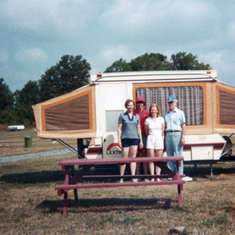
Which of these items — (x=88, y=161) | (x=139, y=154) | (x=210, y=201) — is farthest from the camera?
(x=139, y=154)

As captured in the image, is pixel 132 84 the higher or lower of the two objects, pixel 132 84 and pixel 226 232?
the higher

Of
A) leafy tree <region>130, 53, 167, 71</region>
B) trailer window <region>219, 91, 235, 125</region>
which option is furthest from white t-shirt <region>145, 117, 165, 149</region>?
leafy tree <region>130, 53, 167, 71</region>

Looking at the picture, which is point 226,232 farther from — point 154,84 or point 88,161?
point 154,84

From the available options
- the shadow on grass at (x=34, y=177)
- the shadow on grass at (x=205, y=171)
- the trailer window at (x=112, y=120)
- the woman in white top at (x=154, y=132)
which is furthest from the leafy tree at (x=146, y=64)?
the woman in white top at (x=154, y=132)

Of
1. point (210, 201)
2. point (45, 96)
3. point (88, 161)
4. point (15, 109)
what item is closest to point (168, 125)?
point (210, 201)

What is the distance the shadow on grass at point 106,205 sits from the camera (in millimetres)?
6027

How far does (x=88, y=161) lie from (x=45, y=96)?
69.0 m

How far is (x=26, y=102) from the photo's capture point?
96.3 m

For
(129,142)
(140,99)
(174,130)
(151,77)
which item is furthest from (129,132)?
(151,77)

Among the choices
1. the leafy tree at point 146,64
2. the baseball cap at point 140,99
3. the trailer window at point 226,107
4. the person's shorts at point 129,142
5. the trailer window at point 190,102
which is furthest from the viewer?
the leafy tree at point 146,64

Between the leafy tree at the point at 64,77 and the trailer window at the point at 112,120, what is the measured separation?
64.1 metres

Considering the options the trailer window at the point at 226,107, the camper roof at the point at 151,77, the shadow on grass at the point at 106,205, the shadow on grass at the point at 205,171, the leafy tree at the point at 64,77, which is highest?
the leafy tree at the point at 64,77

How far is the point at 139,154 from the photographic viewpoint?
8.49 m

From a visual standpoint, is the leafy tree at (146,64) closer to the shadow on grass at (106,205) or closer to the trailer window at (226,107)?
the trailer window at (226,107)
